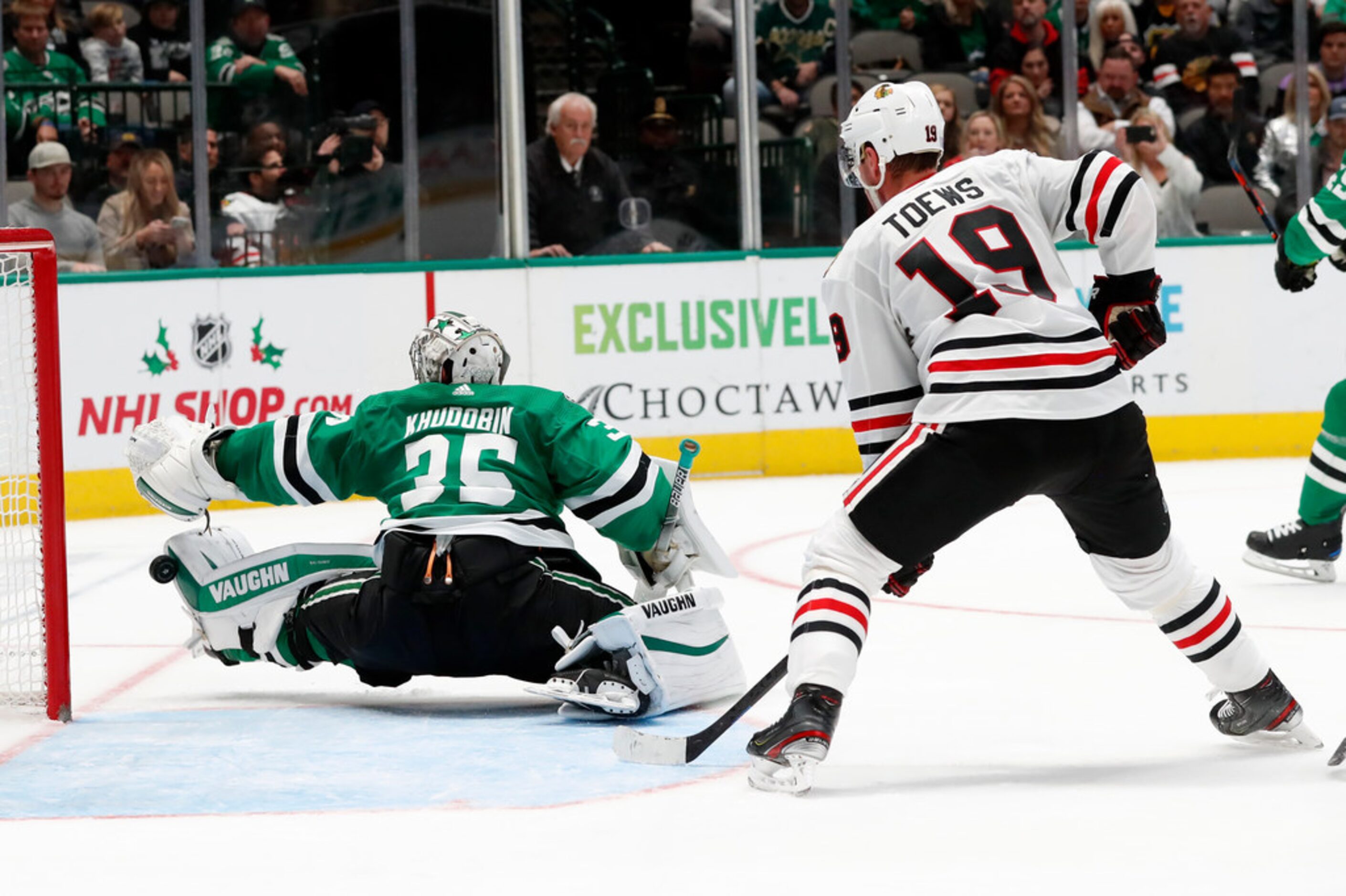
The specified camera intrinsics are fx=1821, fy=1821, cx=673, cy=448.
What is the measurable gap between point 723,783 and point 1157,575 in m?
0.72

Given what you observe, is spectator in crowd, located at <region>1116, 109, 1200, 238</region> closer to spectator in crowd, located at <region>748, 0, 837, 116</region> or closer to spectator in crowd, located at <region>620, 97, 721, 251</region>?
spectator in crowd, located at <region>748, 0, 837, 116</region>

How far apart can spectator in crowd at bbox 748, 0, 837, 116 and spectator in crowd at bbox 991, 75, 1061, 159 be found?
0.79 metres

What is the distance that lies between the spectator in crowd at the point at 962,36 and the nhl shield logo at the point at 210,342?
3.48m

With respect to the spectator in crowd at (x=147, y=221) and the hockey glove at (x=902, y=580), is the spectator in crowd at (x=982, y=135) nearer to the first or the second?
the spectator in crowd at (x=147, y=221)

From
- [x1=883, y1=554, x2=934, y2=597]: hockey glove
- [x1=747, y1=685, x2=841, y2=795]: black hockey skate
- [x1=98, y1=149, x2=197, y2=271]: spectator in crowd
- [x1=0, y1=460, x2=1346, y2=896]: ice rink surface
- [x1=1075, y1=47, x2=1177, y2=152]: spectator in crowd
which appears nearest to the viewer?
[x1=0, y1=460, x2=1346, y2=896]: ice rink surface

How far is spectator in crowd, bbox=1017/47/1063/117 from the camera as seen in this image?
8.20 metres

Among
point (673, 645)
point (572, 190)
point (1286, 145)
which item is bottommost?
point (673, 645)

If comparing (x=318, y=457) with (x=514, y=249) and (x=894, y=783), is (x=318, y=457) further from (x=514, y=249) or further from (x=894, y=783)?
(x=514, y=249)

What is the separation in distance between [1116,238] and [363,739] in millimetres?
1450

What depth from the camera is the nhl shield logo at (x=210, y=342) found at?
6.96m

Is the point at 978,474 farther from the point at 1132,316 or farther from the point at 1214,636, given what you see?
the point at 1214,636

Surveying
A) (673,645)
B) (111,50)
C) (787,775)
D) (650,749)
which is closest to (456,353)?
(673,645)

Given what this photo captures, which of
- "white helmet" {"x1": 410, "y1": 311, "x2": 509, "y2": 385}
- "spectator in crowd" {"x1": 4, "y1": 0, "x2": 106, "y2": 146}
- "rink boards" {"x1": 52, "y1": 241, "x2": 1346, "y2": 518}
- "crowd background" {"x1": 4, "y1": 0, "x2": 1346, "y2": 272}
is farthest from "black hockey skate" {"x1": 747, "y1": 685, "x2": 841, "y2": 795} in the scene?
"spectator in crowd" {"x1": 4, "y1": 0, "x2": 106, "y2": 146}

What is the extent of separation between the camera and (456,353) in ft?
10.9
